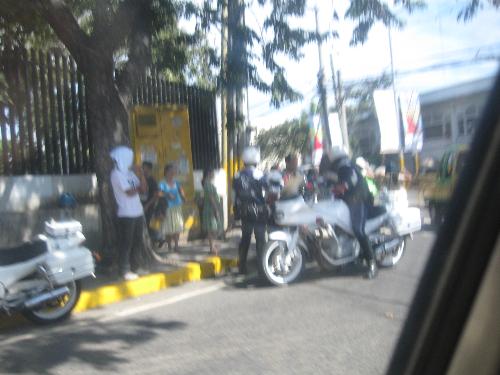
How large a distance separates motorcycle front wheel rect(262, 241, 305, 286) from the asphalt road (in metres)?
0.18

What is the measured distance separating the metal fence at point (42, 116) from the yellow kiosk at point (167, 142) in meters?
1.05

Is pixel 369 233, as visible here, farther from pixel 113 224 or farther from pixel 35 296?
pixel 35 296

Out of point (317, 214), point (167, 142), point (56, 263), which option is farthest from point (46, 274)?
point (167, 142)

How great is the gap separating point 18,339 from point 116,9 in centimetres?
454

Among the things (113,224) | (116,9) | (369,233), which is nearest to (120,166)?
(113,224)

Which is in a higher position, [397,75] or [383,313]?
[397,75]

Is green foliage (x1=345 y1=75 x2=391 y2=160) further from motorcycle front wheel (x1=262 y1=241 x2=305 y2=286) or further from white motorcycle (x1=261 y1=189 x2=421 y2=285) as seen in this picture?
motorcycle front wheel (x1=262 y1=241 x2=305 y2=286)

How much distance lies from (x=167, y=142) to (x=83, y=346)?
602 centimetres

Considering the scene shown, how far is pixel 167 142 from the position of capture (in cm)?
1076

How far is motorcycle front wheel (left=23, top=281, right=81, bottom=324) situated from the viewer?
594 centimetres

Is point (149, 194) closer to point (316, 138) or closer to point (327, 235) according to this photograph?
point (316, 138)

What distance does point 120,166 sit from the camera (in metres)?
7.52

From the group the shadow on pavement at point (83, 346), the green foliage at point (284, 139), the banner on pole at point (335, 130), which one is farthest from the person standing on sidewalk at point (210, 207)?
the shadow on pavement at point (83, 346)

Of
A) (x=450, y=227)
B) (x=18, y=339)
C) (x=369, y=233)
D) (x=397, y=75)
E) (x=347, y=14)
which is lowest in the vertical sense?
(x=18, y=339)
